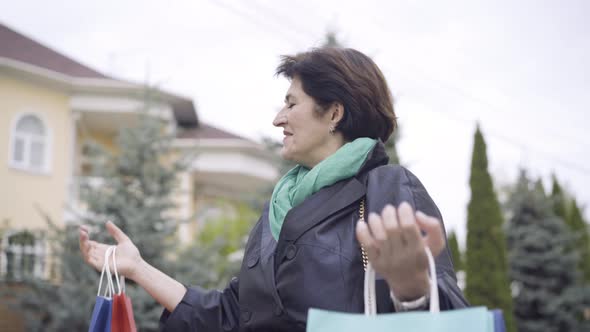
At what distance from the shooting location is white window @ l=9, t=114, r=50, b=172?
15.1m

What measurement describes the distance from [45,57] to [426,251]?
57.8 ft

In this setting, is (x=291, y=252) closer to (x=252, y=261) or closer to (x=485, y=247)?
(x=252, y=261)

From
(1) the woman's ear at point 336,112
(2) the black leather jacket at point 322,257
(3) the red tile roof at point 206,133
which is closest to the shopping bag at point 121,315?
(2) the black leather jacket at point 322,257

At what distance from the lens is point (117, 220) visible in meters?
8.73

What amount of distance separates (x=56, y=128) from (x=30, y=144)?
0.76 meters

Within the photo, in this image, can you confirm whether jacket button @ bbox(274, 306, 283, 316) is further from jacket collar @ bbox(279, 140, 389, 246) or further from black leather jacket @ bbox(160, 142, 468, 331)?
jacket collar @ bbox(279, 140, 389, 246)

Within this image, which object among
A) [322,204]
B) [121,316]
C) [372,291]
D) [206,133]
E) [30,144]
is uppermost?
[206,133]

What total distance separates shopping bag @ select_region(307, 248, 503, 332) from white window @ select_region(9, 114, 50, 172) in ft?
48.9

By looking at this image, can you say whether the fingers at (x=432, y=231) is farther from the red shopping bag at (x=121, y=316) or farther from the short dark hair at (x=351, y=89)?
the red shopping bag at (x=121, y=316)

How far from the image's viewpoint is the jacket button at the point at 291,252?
190 cm

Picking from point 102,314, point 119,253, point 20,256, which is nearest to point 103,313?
point 102,314

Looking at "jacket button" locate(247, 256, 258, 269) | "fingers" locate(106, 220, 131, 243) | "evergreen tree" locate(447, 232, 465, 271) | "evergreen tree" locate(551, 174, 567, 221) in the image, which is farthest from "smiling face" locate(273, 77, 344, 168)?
"evergreen tree" locate(447, 232, 465, 271)

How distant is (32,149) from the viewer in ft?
51.1

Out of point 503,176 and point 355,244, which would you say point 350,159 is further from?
point 503,176
